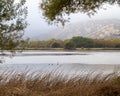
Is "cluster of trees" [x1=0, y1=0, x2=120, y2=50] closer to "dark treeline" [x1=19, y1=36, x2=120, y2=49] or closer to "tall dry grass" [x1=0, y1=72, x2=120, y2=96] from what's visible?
"tall dry grass" [x1=0, y1=72, x2=120, y2=96]

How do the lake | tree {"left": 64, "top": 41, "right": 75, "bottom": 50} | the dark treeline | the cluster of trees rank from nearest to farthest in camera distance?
the cluster of trees → the lake → the dark treeline → tree {"left": 64, "top": 41, "right": 75, "bottom": 50}

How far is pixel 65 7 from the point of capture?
788 inches

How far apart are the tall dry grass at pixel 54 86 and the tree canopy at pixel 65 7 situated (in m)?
3.46

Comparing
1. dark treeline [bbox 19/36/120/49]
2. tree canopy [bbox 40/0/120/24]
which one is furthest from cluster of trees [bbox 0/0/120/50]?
dark treeline [bbox 19/36/120/49]

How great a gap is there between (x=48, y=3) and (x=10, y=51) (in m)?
5.98

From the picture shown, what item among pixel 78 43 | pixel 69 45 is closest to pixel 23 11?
pixel 78 43

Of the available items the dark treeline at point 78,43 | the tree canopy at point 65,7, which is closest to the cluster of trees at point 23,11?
the tree canopy at point 65,7

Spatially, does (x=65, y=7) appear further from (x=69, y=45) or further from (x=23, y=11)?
(x=69, y=45)

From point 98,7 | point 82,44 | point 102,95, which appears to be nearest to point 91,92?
point 102,95

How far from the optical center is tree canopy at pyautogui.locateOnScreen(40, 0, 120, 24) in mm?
19688

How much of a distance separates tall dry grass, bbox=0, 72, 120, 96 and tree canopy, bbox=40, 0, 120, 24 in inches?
136

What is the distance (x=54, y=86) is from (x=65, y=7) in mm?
4749

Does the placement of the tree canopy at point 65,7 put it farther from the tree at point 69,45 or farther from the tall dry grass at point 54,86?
the tree at point 69,45

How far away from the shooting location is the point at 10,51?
49.1 ft
